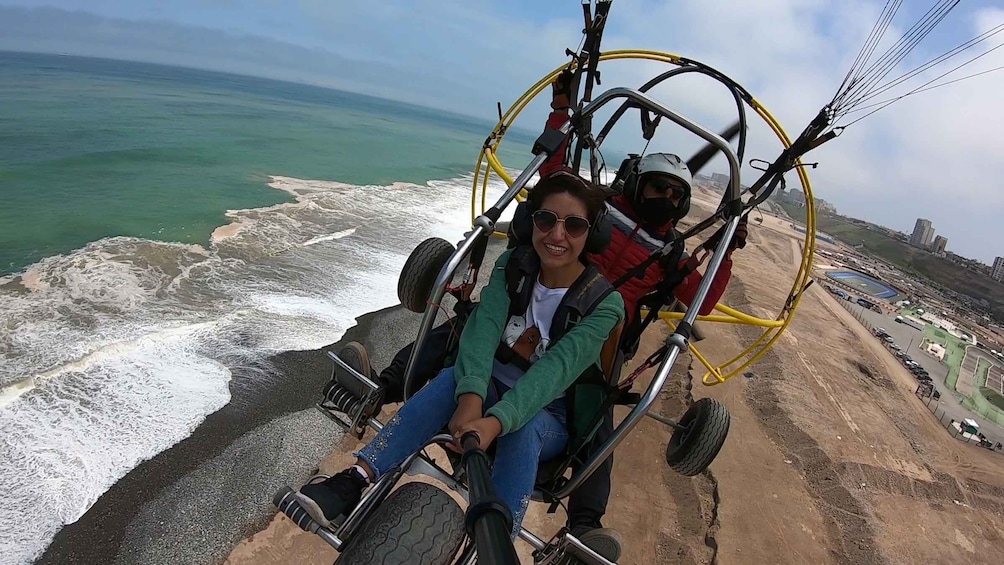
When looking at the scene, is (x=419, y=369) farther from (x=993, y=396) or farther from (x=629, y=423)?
(x=993, y=396)

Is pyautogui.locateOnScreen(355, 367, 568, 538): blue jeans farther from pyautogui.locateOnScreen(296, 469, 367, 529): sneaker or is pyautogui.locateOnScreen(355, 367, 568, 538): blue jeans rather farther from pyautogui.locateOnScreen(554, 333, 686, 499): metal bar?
pyautogui.locateOnScreen(554, 333, 686, 499): metal bar

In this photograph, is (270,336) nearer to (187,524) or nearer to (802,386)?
(187,524)

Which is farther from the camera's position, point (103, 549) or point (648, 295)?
point (103, 549)

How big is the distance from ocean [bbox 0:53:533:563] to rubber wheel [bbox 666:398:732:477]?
16.5ft

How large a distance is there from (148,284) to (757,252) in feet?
101

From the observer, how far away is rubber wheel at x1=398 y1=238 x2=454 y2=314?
326 cm

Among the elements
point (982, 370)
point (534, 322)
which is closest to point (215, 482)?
point (534, 322)

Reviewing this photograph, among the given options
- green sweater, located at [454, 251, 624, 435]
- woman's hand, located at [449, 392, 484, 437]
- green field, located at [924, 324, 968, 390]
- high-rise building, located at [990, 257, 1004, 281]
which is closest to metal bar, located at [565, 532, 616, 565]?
green sweater, located at [454, 251, 624, 435]

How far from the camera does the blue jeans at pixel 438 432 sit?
7.18 ft

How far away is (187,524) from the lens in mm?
4688

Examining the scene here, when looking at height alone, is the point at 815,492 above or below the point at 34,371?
above

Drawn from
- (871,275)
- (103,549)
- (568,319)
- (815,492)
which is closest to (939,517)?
(815,492)

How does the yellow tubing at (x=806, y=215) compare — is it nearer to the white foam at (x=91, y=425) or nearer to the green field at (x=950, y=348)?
the white foam at (x=91, y=425)

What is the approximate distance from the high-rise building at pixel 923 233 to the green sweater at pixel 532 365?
11006cm
